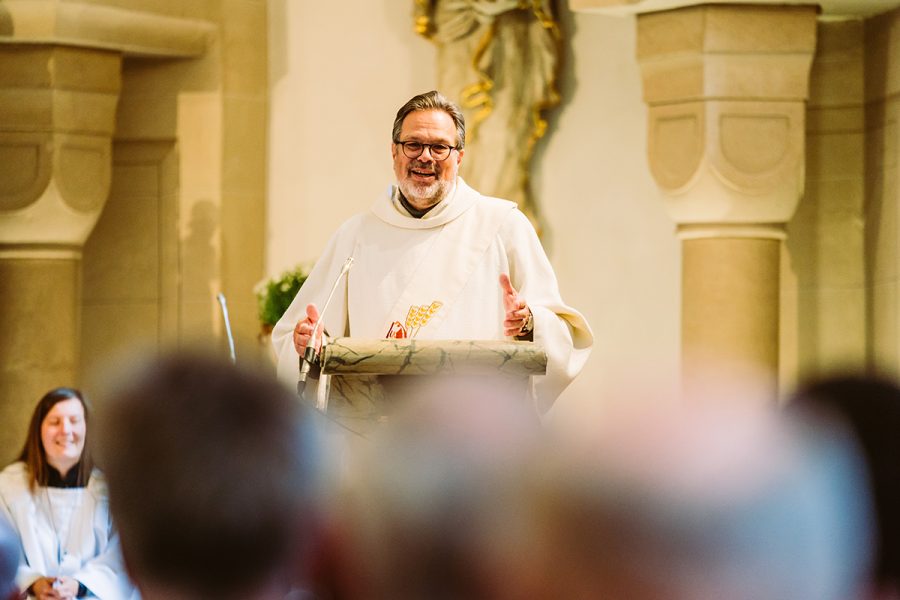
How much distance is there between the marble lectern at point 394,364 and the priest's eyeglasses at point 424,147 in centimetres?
98

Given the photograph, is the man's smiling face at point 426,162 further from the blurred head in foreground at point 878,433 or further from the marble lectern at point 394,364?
the blurred head in foreground at point 878,433

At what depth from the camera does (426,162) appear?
3.79 metres

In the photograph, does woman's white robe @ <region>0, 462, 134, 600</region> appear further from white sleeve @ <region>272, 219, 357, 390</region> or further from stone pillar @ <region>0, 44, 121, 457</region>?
stone pillar @ <region>0, 44, 121, 457</region>

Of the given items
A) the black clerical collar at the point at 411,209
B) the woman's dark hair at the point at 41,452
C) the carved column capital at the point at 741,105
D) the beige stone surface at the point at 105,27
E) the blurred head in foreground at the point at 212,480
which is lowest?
the woman's dark hair at the point at 41,452

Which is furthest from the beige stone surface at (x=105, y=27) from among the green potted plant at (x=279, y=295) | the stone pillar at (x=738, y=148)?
the stone pillar at (x=738, y=148)

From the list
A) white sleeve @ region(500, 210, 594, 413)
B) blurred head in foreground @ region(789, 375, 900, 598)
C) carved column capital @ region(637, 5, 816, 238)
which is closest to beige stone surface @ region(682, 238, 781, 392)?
carved column capital @ region(637, 5, 816, 238)

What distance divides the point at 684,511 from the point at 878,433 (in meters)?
0.24

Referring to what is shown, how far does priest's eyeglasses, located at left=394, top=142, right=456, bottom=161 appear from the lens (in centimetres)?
370

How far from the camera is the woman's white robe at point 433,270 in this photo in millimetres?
4027

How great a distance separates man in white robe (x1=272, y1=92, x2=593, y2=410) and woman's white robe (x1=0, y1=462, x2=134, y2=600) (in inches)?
61.6

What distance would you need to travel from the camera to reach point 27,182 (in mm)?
7855

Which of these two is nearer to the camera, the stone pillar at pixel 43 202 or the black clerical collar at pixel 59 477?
the black clerical collar at pixel 59 477

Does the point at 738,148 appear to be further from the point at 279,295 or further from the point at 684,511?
the point at 684,511

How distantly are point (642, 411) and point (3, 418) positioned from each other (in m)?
7.46
